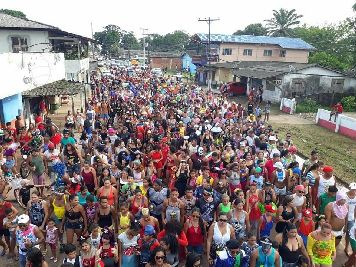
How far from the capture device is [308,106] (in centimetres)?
2705

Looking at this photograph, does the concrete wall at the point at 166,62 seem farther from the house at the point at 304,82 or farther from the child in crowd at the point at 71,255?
the child in crowd at the point at 71,255

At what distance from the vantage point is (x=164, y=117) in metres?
15.4

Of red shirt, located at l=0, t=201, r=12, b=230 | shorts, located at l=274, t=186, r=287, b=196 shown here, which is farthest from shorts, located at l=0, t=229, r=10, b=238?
shorts, located at l=274, t=186, r=287, b=196

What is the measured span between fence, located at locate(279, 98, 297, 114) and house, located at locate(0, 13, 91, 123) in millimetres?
15748

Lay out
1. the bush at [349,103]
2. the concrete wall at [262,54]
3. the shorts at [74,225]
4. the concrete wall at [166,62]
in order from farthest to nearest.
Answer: the concrete wall at [166,62]
the concrete wall at [262,54]
the bush at [349,103]
the shorts at [74,225]

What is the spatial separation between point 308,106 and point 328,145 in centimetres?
1118

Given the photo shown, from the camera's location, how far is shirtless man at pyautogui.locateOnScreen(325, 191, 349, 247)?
658cm

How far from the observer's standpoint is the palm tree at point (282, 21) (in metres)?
59.3

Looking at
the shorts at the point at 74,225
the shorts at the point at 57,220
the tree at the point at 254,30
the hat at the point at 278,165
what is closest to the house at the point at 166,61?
the tree at the point at 254,30

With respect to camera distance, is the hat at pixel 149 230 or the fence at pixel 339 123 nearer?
the hat at pixel 149 230

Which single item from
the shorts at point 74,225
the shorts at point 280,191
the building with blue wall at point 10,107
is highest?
the building with blue wall at point 10,107

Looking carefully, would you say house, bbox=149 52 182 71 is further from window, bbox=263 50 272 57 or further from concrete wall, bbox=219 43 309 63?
window, bbox=263 50 272 57

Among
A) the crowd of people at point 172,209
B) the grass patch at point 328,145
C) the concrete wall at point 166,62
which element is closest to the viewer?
the crowd of people at point 172,209

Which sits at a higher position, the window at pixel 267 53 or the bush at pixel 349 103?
the window at pixel 267 53
